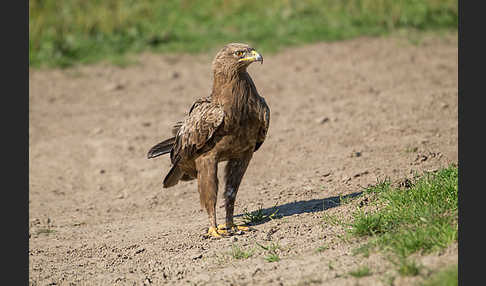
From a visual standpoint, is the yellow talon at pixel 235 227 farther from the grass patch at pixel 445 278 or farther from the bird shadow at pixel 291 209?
the grass patch at pixel 445 278

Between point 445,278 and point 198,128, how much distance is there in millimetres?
2451

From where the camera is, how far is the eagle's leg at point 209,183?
5340mm

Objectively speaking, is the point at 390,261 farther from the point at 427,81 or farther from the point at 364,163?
the point at 427,81

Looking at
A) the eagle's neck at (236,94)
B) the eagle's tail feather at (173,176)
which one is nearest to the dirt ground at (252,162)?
the eagle's tail feather at (173,176)

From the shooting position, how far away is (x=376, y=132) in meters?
7.87

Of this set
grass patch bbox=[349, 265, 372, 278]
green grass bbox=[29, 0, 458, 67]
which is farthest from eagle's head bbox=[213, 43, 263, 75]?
green grass bbox=[29, 0, 458, 67]

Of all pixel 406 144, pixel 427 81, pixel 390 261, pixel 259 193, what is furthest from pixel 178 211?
pixel 427 81

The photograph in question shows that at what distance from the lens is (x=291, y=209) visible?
5.96m

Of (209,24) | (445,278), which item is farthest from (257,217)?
(209,24)

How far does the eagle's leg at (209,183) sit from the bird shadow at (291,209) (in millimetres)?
430

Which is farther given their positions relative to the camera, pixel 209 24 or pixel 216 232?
pixel 209 24

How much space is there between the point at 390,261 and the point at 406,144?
341 cm

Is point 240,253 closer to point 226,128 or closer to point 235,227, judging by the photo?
point 235,227

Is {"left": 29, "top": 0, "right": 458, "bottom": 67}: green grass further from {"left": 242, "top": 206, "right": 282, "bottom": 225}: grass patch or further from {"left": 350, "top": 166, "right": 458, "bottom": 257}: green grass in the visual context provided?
→ {"left": 350, "top": 166, "right": 458, "bottom": 257}: green grass
